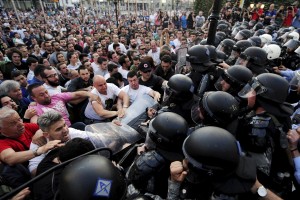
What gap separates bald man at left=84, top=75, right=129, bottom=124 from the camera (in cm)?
397

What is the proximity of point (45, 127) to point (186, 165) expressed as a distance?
183cm

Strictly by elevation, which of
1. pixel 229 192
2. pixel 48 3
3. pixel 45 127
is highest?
pixel 229 192

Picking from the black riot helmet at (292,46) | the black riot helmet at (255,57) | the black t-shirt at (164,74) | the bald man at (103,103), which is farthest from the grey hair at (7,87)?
the black riot helmet at (292,46)

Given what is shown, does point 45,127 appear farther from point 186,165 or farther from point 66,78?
point 66,78

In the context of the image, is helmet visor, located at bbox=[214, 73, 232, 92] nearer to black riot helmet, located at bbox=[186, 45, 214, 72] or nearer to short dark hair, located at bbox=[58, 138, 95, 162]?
black riot helmet, located at bbox=[186, 45, 214, 72]

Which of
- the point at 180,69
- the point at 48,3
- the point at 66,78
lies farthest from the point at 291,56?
the point at 48,3

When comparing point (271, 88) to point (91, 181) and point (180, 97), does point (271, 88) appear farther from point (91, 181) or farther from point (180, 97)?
point (91, 181)

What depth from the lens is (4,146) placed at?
261 centimetres

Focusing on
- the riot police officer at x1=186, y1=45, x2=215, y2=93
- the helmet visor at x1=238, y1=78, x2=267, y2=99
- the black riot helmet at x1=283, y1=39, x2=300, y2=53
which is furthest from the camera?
the black riot helmet at x1=283, y1=39, x2=300, y2=53

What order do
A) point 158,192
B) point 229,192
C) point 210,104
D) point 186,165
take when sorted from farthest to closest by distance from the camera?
point 210,104, point 158,192, point 186,165, point 229,192

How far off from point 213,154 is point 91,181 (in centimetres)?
88

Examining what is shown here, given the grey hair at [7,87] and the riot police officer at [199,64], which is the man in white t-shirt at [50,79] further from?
the riot police officer at [199,64]

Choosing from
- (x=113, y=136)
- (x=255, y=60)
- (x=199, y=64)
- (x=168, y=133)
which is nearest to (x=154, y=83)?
(x=199, y=64)

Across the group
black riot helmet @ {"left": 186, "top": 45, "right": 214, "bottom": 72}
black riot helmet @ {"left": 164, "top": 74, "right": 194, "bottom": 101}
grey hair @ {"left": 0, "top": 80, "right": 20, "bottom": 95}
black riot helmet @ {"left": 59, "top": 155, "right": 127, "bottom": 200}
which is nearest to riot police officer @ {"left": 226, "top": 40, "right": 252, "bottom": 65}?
black riot helmet @ {"left": 186, "top": 45, "right": 214, "bottom": 72}
